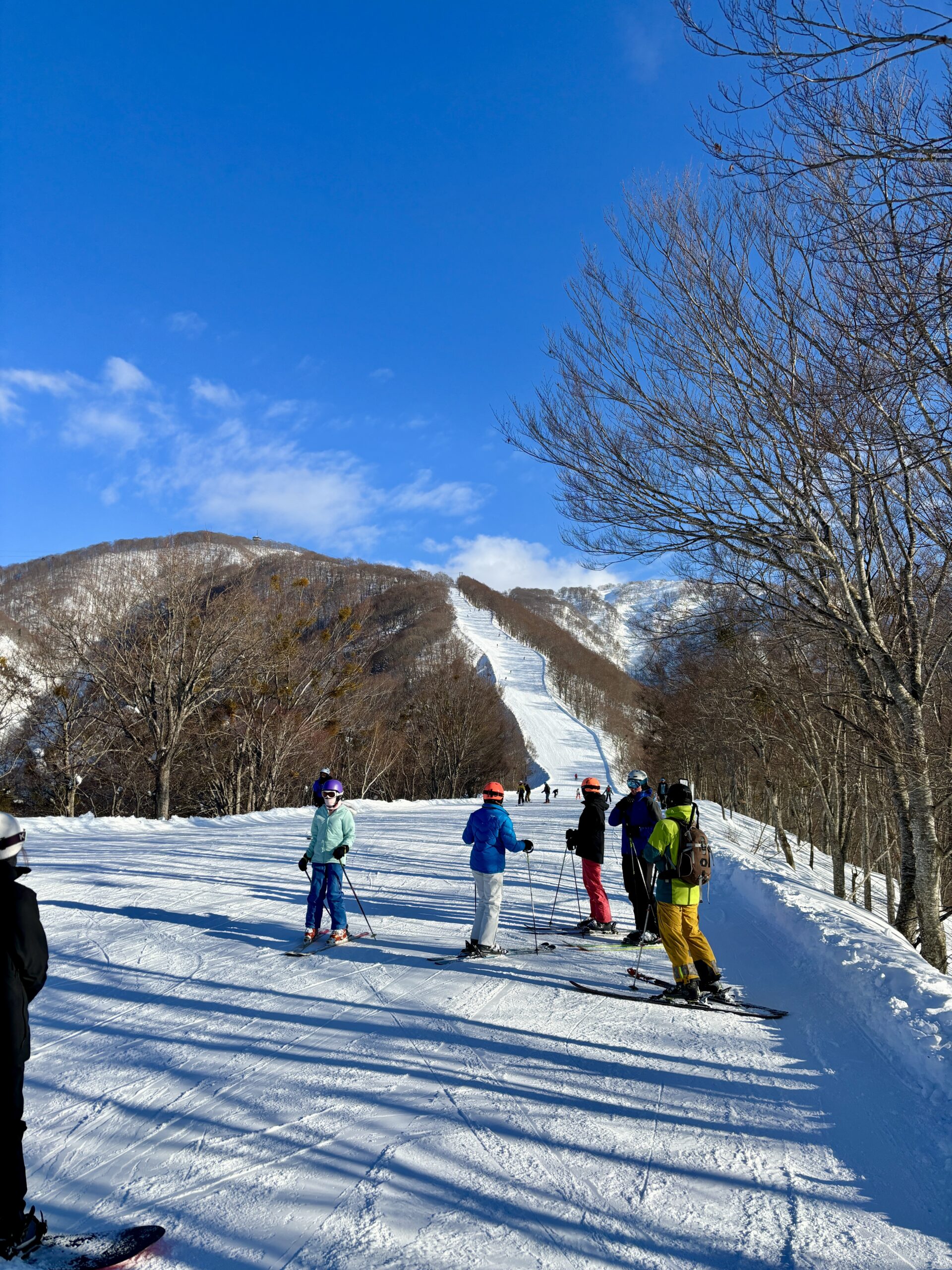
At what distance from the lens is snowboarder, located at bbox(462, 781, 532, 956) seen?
7.21 m

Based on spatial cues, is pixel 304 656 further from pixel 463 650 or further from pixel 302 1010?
pixel 463 650

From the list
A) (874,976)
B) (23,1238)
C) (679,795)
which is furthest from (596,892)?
(23,1238)

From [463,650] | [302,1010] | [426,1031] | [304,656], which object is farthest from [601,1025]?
[463,650]

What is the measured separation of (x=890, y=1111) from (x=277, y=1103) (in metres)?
3.55

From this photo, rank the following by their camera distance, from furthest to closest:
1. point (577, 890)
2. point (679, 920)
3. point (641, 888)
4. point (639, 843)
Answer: point (577, 890), point (641, 888), point (639, 843), point (679, 920)

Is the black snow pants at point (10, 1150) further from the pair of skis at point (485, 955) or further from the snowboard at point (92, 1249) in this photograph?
the pair of skis at point (485, 955)

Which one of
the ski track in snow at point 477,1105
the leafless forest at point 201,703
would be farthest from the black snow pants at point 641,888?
the leafless forest at point 201,703

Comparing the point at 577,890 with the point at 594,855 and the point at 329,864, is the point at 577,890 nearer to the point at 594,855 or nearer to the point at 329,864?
the point at 594,855

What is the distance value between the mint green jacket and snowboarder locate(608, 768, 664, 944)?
9.53 feet

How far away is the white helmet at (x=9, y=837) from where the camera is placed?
2.97m

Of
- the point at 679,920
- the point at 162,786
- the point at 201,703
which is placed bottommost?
the point at 162,786

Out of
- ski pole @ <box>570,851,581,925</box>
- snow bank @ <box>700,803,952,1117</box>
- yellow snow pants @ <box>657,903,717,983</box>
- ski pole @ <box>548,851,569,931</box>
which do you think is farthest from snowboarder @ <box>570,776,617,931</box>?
yellow snow pants @ <box>657,903,717,983</box>

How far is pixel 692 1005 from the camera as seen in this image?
5934 millimetres

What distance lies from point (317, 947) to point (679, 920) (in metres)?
3.81
